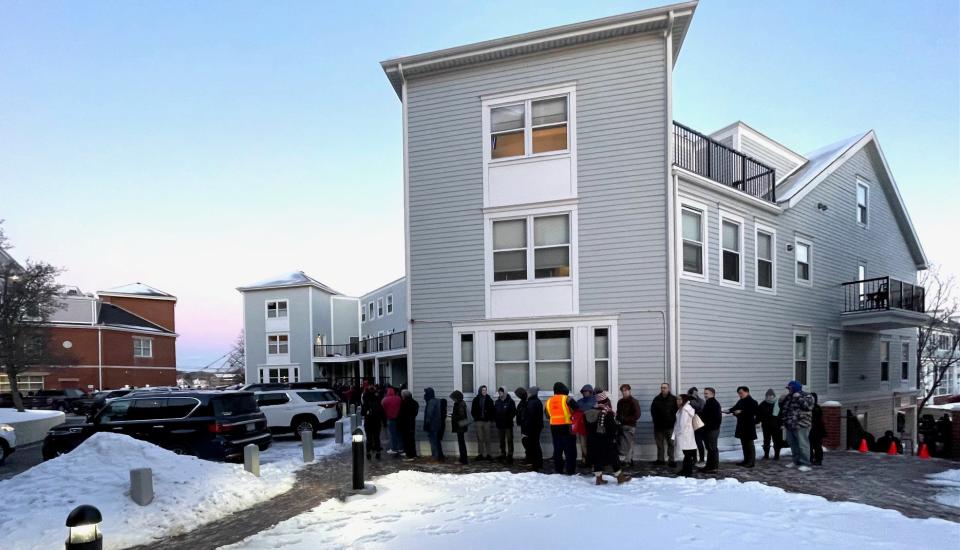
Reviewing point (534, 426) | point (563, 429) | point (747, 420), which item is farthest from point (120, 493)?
point (747, 420)

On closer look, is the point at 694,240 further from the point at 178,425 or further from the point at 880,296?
the point at 178,425

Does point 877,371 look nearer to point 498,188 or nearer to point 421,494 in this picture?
point 498,188

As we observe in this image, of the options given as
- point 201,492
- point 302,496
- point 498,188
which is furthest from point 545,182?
point 201,492

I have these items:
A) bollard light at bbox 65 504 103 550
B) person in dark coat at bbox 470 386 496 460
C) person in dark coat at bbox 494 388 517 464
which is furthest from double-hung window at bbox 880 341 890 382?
bollard light at bbox 65 504 103 550

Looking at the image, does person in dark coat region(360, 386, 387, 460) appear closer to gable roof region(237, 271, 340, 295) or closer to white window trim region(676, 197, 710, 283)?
white window trim region(676, 197, 710, 283)

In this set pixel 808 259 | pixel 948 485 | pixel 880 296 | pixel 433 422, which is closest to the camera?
pixel 948 485

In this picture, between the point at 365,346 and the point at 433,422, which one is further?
the point at 365,346

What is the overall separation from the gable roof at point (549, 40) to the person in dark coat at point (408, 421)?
8041 millimetres

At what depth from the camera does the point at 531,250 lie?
12.8m

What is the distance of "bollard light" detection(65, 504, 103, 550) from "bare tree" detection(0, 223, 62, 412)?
2371 centimetres

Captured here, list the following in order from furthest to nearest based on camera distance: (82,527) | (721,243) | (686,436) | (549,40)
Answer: (721,243), (549,40), (686,436), (82,527)

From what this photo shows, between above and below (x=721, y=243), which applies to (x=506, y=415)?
below

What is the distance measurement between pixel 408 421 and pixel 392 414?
1.35 feet

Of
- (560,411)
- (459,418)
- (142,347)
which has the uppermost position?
(560,411)
